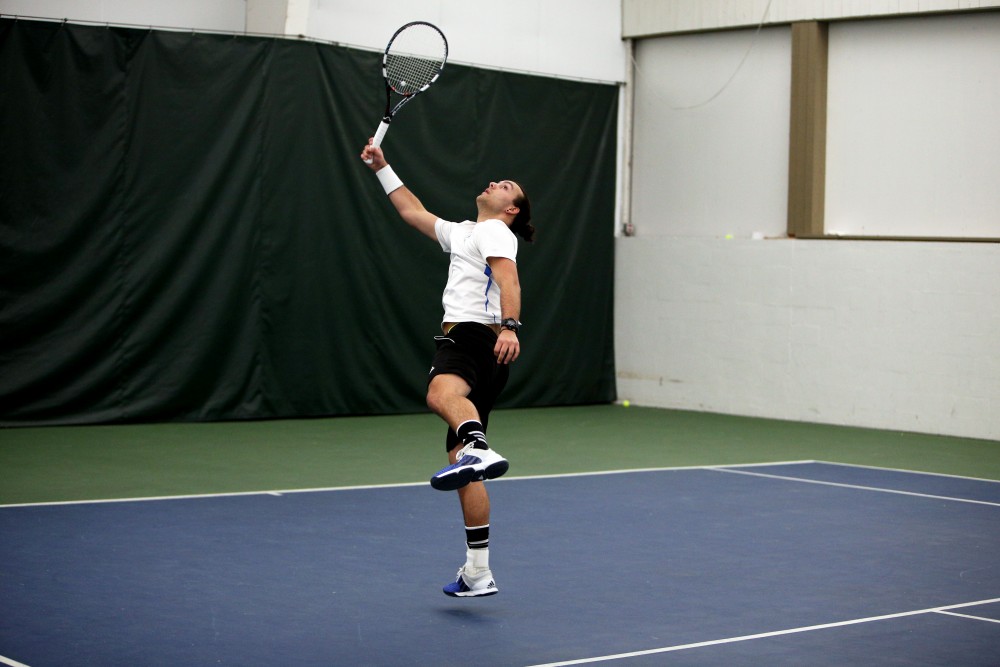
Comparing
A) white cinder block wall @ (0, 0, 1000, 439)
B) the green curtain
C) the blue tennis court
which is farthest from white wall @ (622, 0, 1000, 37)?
the blue tennis court

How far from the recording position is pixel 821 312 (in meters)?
12.2

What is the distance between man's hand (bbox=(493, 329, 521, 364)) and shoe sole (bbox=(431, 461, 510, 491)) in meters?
0.42

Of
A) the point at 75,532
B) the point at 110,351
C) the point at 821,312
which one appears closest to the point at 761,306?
the point at 821,312

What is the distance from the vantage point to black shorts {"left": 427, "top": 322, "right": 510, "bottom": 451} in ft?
17.3

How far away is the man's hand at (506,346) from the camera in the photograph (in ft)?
16.7

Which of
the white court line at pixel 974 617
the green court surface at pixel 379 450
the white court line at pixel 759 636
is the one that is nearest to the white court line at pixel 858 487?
the green court surface at pixel 379 450

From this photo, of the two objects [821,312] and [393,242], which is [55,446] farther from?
[821,312]

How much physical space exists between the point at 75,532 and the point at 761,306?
7661 mm

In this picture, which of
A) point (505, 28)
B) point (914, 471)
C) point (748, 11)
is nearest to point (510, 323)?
point (914, 471)

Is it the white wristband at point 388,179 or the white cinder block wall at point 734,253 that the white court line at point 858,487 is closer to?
the white cinder block wall at point 734,253

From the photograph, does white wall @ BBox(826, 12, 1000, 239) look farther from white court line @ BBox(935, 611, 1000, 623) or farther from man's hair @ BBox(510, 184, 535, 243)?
man's hair @ BBox(510, 184, 535, 243)

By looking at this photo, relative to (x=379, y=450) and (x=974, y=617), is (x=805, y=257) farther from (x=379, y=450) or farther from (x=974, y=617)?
(x=974, y=617)

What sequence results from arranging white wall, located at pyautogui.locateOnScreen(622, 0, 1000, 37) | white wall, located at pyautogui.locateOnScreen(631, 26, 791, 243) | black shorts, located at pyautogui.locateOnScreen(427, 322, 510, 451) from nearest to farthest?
black shorts, located at pyautogui.locateOnScreen(427, 322, 510, 451)
white wall, located at pyautogui.locateOnScreen(622, 0, 1000, 37)
white wall, located at pyautogui.locateOnScreen(631, 26, 791, 243)

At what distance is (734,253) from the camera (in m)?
12.8
